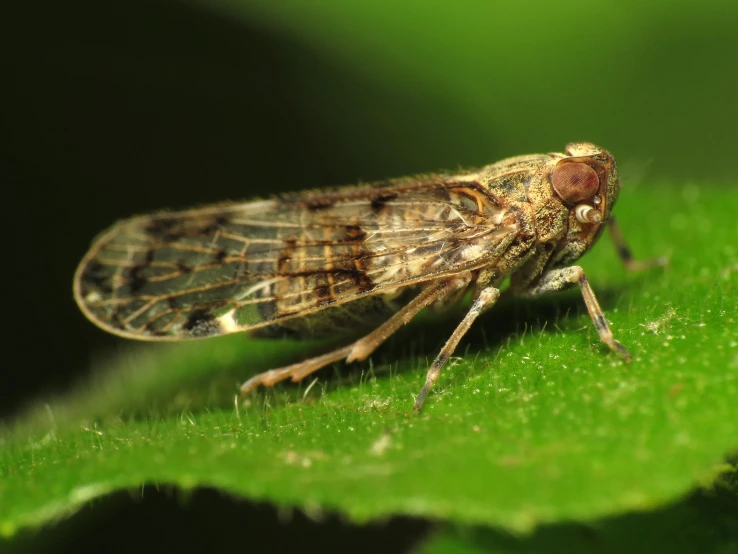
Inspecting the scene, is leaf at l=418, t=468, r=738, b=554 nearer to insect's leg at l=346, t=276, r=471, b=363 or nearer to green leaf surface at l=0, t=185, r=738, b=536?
green leaf surface at l=0, t=185, r=738, b=536

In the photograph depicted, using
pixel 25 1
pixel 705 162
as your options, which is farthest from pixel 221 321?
pixel 705 162

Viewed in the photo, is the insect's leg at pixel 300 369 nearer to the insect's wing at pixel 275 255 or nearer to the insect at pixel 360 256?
the insect at pixel 360 256

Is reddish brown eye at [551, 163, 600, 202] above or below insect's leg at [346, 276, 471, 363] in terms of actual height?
above

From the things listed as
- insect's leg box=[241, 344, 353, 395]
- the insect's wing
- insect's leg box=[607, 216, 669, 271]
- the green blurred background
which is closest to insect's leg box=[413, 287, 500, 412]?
the insect's wing

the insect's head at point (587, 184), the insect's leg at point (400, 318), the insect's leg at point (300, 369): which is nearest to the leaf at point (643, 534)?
the insect's leg at point (400, 318)

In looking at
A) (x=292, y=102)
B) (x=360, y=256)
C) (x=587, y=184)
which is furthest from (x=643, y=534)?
(x=292, y=102)

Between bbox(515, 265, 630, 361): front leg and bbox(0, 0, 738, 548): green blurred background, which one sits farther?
bbox(0, 0, 738, 548): green blurred background
